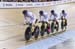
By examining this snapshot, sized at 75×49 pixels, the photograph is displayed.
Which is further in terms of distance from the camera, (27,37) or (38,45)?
(27,37)

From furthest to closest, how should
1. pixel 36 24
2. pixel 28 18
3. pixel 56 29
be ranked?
1. pixel 56 29
2. pixel 36 24
3. pixel 28 18

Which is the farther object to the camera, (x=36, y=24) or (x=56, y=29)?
(x=56, y=29)

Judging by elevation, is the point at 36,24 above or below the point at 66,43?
above

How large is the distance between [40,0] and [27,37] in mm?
2646

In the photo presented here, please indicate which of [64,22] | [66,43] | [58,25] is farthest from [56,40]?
[64,22]

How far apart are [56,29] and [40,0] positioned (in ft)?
6.98

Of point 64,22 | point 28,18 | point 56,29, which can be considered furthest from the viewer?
point 64,22

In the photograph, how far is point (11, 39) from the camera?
9.88 ft

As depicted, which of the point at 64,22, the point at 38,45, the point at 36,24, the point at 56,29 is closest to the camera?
the point at 38,45

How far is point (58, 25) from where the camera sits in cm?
345

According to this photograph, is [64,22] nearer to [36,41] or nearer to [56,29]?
[56,29]

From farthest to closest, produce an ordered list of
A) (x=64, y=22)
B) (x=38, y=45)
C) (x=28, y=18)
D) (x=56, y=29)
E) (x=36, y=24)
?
(x=64, y=22) < (x=56, y=29) < (x=36, y=24) < (x=28, y=18) < (x=38, y=45)

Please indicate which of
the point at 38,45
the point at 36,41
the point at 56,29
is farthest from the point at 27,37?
the point at 56,29

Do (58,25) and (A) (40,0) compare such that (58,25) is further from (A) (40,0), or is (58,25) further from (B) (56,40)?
(A) (40,0)
